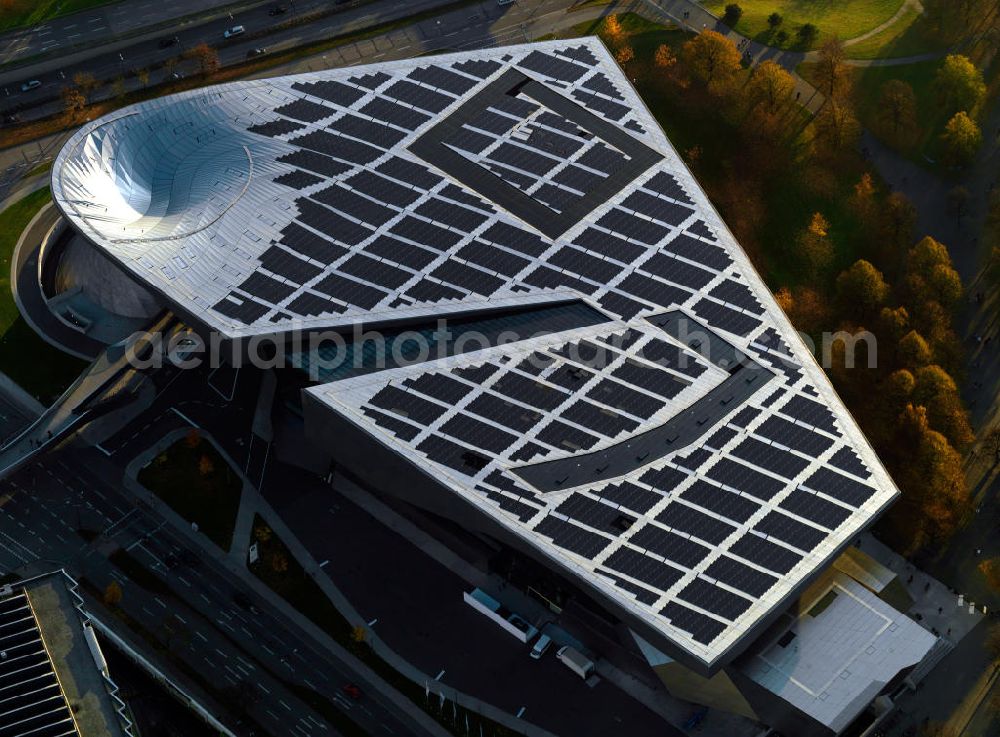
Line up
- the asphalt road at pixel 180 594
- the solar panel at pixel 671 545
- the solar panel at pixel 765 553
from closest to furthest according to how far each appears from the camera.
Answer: the solar panel at pixel 671 545
the solar panel at pixel 765 553
the asphalt road at pixel 180 594

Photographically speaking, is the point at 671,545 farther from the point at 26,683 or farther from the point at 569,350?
the point at 26,683

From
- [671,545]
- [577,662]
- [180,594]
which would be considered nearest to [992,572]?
[671,545]

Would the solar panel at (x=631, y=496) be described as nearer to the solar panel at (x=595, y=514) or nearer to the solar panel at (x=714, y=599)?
the solar panel at (x=595, y=514)

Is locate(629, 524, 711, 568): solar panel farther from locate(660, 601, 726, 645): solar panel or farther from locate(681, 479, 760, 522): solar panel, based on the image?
locate(660, 601, 726, 645): solar panel

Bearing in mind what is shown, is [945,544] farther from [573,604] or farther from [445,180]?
[445,180]

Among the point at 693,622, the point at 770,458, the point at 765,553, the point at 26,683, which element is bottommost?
the point at 26,683

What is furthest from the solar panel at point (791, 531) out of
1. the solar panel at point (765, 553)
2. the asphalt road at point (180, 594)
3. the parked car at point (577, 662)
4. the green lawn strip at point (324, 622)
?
the asphalt road at point (180, 594)
